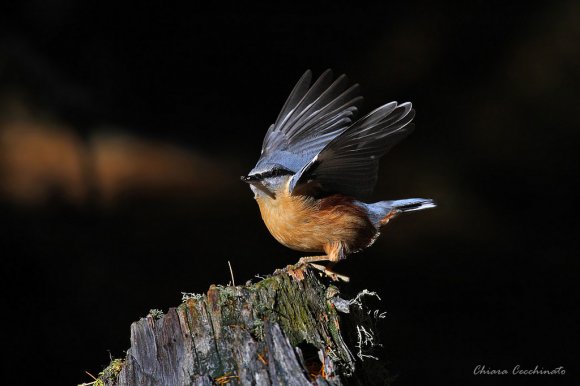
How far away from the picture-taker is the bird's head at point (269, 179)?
3.44 metres

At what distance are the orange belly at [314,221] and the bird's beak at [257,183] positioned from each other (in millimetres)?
28

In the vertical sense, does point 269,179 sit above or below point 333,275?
above

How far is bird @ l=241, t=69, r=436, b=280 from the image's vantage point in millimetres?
3108

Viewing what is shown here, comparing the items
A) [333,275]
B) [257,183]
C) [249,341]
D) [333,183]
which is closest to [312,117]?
[333,183]

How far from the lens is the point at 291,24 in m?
4.50

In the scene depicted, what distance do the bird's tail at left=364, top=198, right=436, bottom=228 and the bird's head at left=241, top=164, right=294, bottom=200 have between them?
0.49 m

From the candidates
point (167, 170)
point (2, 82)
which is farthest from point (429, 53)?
point (2, 82)

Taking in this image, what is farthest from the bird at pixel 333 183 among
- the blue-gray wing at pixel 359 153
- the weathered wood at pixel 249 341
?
the weathered wood at pixel 249 341

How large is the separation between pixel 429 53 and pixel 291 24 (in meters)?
0.94

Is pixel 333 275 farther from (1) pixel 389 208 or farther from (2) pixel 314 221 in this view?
(1) pixel 389 208

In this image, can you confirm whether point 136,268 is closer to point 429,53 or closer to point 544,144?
point 429,53

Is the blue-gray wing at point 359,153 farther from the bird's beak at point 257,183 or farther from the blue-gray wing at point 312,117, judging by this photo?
the blue-gray wing at point 312,117

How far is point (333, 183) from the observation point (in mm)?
3531

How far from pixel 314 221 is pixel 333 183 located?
228 millimetres
